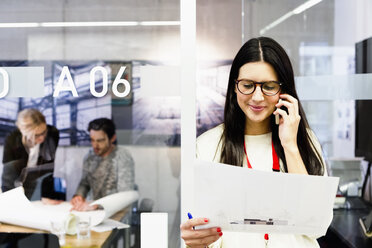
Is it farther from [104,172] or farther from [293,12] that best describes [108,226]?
[293,12]

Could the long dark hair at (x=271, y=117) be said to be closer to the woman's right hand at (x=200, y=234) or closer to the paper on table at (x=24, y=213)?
the woman's right hand at (x=200, y=234)

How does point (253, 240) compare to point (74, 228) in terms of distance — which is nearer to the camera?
point (253, 240)

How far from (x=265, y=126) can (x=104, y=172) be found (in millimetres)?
1012

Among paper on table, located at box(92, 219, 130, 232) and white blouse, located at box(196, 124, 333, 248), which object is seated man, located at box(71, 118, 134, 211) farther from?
white blouse, located at box(196, 124, 333, 248)

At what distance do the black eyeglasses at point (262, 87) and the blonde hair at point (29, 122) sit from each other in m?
1.10

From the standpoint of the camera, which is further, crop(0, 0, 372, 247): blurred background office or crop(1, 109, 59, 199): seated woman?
crop(1, 109, 59, 199): seated woman

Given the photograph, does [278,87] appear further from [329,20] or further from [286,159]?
[329,20]

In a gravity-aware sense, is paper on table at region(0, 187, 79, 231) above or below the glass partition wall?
below

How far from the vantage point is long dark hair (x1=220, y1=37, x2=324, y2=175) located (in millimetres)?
1671

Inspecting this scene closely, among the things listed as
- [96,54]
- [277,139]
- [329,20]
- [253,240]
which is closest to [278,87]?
[277,139]

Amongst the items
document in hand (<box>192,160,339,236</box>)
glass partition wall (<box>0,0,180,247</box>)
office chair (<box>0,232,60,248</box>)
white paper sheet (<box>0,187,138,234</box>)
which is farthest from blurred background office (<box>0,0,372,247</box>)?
document in hand (<box>192,160,339,236</box>)

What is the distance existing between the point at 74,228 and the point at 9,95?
0.73 m

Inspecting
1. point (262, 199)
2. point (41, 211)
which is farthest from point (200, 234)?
point (41, 211)

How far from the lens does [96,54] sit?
7.42 ft
